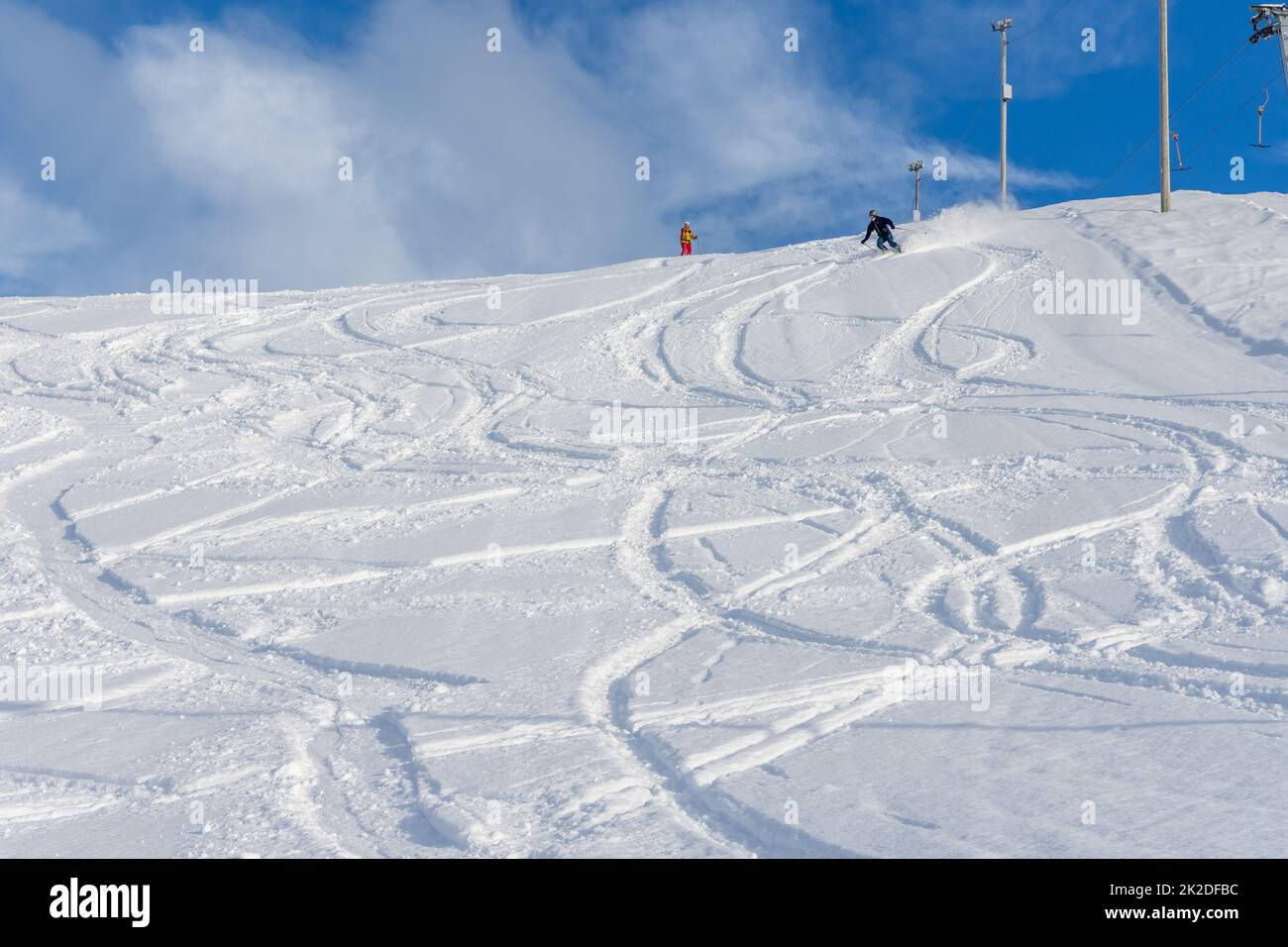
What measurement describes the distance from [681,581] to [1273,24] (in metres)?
21.7

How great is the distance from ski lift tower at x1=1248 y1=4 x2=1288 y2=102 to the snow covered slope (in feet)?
24.7

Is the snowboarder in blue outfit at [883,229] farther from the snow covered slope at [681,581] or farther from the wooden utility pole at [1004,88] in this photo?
the wooden utility pole at [1004,88]

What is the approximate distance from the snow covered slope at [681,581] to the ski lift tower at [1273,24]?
7.54 m

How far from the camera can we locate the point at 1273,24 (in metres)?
22.7

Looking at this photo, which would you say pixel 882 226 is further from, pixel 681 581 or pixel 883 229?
pixel 681 581

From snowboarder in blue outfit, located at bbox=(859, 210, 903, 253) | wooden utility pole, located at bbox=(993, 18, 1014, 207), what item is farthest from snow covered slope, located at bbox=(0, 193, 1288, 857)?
wooden utility pole, located at bbox=(993, 18, 1014, 207)

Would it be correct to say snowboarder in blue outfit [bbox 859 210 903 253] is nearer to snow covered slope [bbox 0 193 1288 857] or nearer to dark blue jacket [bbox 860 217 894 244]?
dark blue jacket [bbox 860 217 894 244]

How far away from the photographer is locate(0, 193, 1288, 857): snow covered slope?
4.75m

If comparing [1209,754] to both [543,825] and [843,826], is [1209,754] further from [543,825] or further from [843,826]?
[543,825]

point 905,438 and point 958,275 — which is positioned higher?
point 958,275

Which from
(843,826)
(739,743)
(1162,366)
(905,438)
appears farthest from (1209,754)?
(1162,366)

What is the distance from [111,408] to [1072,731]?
44.6 feet

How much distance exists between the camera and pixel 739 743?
17.3ft

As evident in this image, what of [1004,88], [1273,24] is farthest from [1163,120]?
[1004,88]
